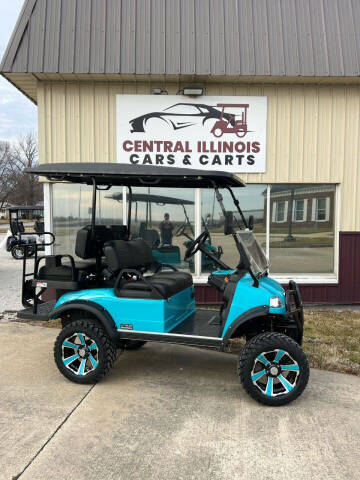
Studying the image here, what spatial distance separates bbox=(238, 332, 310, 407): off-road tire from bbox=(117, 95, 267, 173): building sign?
4166 mm

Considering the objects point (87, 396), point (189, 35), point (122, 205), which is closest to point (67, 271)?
point (87, 396)

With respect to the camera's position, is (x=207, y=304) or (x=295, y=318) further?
(x=207, y=304)

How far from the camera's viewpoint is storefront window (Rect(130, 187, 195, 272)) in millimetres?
7367

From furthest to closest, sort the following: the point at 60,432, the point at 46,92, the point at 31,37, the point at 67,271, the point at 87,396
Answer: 1. the point at 46,92
2. the point at 31,37
3. the point at 67,271
4. the point at 87,396
5. the point at 60,432

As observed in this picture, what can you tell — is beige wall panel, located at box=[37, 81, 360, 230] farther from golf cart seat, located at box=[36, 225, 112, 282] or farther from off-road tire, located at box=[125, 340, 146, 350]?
off-road tire, located at box=[125, 340, 146, 350]

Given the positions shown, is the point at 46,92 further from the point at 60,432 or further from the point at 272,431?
the point at 272,431

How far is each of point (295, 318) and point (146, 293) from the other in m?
1.40

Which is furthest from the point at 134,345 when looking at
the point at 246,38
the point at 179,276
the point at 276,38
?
the point at 276,38

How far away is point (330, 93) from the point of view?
23.7 ft

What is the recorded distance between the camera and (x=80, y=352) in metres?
4.03

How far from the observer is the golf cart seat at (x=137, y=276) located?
403cm

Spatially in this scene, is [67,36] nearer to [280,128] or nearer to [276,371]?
[280,128]

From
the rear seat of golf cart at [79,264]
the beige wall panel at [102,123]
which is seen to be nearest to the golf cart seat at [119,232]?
the rear seat of golf cart at [79,264]

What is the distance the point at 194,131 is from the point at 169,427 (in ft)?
16.9
